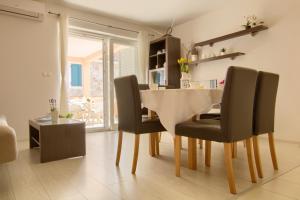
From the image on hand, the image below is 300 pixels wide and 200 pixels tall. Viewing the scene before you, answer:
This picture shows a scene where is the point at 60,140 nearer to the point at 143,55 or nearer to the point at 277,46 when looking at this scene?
the point at 143,55

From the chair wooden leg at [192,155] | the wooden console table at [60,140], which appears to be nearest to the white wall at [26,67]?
the wooden console table at [60,140]

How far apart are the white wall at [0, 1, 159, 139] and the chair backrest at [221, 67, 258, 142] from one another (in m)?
3.39

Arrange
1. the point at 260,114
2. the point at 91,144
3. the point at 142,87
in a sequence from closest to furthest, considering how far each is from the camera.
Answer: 1. the point at 260,114
2. the point at 142,87
3. the point at 91,144

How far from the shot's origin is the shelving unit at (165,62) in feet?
15.4

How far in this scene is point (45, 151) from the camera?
2297mm

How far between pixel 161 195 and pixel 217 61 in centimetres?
334

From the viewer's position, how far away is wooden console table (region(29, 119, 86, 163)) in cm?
228

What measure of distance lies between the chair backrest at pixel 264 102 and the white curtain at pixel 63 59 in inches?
130

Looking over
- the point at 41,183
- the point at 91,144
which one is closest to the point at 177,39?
the point at 91,144

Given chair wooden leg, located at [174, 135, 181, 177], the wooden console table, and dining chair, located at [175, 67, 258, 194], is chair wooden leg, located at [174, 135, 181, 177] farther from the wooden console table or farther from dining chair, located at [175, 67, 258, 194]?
the wooden console table

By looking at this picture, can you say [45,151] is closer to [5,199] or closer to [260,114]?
[5,199]

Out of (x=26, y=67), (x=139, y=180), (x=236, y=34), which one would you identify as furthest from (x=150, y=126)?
(x=26, y=67)

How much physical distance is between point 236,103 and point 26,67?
3.55m

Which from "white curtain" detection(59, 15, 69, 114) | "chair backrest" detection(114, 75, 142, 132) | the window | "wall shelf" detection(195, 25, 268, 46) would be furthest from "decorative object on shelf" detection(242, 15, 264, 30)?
the window
